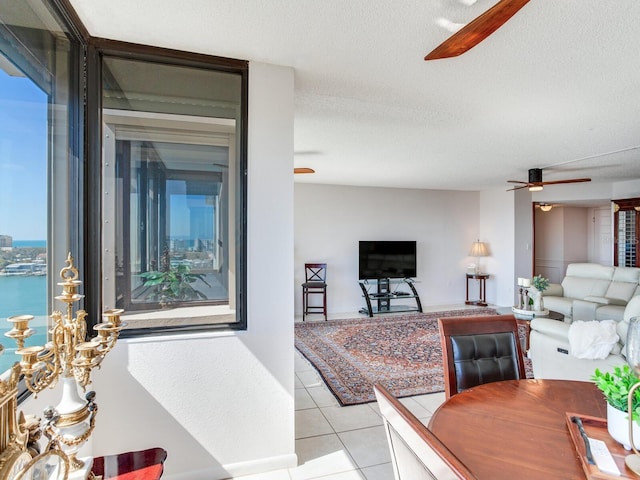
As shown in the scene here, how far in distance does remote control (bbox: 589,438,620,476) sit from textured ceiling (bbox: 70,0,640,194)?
5.88 ft

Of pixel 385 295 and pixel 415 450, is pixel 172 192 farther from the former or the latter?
pixel 385 295

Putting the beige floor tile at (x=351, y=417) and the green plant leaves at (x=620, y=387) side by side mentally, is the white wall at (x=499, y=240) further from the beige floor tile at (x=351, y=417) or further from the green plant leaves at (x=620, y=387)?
the green plant leaves at (x=620, y=387)

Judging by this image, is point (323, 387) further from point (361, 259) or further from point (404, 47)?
point (361, 259)

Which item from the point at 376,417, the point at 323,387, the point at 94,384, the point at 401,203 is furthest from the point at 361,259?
the point at 94,384

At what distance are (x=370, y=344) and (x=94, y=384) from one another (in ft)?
11.6

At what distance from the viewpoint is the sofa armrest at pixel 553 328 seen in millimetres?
3014

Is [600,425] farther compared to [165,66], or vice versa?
[165,66]

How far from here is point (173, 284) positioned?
223cm

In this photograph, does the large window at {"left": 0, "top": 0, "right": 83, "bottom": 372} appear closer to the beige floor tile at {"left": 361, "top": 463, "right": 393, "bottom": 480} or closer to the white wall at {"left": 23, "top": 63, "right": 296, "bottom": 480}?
the white wall at {"left": 23, "top": 63, "right": 296, "bottom": 480}

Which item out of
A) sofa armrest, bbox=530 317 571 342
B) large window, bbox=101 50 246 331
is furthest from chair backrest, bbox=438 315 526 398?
sofa armrest, bbox=530 317 571 342

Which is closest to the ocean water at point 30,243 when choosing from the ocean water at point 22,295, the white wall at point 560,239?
the ocean water at point 22,295

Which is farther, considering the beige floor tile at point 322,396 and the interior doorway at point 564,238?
the interior doorway at point 564,238

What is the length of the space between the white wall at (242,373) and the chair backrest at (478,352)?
3.14 feet

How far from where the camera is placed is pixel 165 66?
214 cm
